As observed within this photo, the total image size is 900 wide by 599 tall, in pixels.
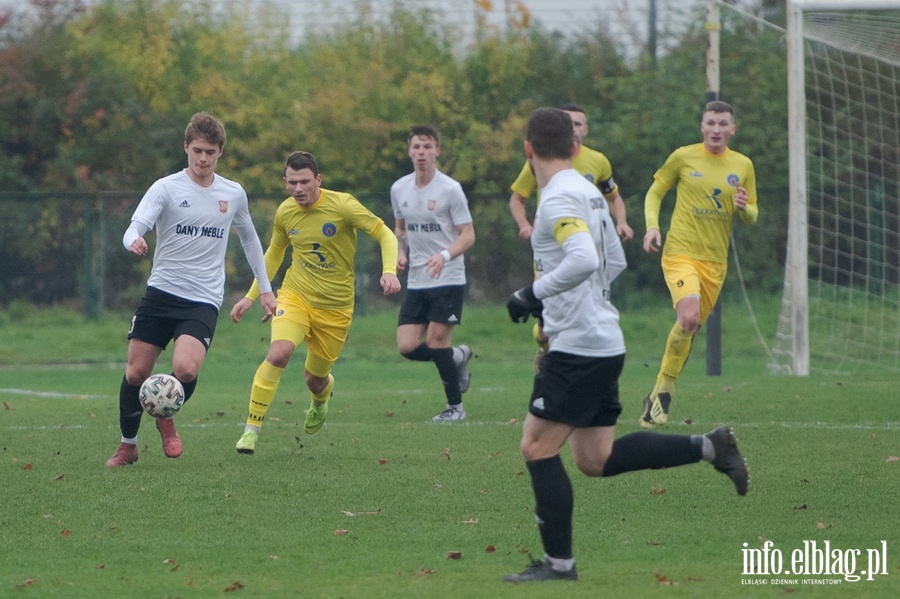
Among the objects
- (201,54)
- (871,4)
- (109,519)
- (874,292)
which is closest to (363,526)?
(109,519)

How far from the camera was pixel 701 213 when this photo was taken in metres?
10.3

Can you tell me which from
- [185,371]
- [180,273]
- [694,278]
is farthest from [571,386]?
[694,278]

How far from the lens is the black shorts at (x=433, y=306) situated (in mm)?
10898

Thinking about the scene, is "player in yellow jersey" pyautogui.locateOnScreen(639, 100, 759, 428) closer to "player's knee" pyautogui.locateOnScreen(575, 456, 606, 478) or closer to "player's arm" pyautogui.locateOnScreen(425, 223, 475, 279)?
"player's arm" pyautogui.locateOnScreen(425, 223, 475, 279)

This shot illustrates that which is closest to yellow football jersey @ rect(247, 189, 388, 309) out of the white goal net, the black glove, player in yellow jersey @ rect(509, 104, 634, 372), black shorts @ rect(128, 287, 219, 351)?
black shorts @ rect(128, 287, 219, 351)

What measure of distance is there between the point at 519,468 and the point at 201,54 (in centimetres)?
2054

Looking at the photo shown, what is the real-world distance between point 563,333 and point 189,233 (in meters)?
3.74

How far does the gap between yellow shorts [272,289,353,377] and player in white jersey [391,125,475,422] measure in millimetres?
1590

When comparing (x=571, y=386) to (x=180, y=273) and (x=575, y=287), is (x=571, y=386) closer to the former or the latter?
(x=575, y=287)

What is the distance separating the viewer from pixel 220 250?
8492 millimetres

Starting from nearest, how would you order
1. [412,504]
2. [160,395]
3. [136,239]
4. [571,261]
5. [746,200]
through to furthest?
[571,261], [412,504], [136,239], [160,395], [746,200]

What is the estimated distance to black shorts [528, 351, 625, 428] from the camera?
5.24 meters

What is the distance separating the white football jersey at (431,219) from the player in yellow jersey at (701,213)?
1632 mm

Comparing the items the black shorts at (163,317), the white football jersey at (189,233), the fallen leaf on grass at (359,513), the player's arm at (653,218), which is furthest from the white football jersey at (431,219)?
the fallen leaf on grass at (359,513)
